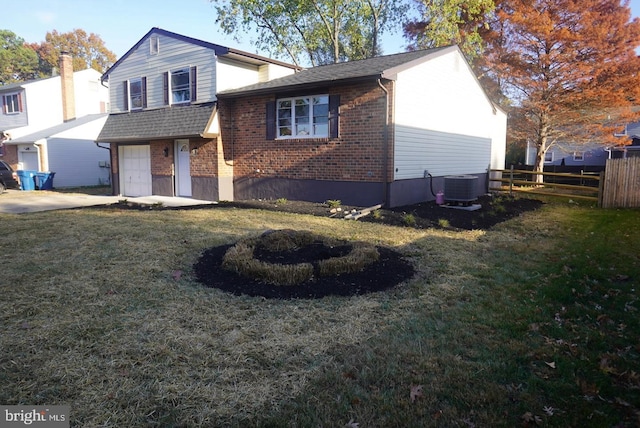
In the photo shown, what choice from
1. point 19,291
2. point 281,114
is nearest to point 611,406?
point 19,291

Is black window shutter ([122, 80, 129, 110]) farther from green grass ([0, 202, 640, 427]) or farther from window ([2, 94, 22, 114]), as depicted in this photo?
window ([2, 94, 22, 114])

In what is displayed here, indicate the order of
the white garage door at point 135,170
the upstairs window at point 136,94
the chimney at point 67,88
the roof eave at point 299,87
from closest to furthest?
the roof eave at point 299,87, the upstairs window at point 136,94, the white garage door at point 135,170, the chimney at point 67,88

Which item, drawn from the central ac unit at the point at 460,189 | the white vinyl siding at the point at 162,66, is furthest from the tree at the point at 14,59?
the central ac unit at the point at 460,189

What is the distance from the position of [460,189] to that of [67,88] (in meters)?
26.5

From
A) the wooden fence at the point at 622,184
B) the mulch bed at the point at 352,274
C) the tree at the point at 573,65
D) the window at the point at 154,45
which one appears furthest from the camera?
the tree at the point at 573,65

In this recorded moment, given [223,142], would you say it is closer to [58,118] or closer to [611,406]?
[611,406]

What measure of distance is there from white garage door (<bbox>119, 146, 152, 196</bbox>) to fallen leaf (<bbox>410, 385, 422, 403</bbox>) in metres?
16.5

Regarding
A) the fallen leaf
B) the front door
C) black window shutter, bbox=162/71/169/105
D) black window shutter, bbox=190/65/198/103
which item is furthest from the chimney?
the fallen leaf

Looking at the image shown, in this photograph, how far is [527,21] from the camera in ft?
65.6

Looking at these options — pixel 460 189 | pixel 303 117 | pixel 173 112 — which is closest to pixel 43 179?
pixel 173 112

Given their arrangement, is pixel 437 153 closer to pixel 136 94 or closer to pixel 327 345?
pixel 327 345

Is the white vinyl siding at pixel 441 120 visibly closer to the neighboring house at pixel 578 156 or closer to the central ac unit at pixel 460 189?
the central ac unit at pixel 460 189

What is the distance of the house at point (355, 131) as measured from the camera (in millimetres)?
11680

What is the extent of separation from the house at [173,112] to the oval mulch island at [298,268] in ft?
28.8
